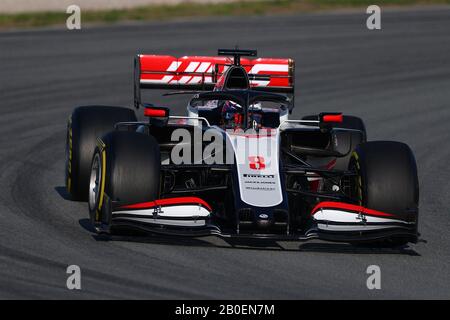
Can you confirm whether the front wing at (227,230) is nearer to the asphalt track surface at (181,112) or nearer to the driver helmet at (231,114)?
the asphalt track surface at (181,112)

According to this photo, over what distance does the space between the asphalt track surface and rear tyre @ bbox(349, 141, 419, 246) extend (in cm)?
38

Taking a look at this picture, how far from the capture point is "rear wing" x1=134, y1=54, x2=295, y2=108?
13.6m

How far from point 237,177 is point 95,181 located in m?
1.39

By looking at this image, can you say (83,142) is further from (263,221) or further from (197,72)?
(263,221)

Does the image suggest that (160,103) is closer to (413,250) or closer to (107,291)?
(413,250)

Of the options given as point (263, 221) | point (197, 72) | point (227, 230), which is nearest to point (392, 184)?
point (263, 221)

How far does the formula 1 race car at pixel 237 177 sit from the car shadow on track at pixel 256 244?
0.51 ft

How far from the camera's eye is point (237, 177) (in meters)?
10.4

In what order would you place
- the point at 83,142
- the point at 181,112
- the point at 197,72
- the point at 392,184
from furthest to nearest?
the point at 181,112, the point at 197,72, the point at 83,142, the point at 392,184

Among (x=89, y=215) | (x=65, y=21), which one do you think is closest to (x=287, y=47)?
(x=65, y=21)

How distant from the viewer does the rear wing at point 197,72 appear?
1361cm

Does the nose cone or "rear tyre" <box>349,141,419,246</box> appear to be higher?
"rear tyre" <box>349,141,419,246</box>

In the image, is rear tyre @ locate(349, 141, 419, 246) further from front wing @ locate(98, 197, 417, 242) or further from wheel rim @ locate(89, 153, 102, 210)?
wheel rim @ locate(89, 153, 102, 210)

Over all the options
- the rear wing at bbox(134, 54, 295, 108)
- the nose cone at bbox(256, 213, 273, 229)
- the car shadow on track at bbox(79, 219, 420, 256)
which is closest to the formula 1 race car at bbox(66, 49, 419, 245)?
the nose cone at bbox(256, 213, 273, 229)
